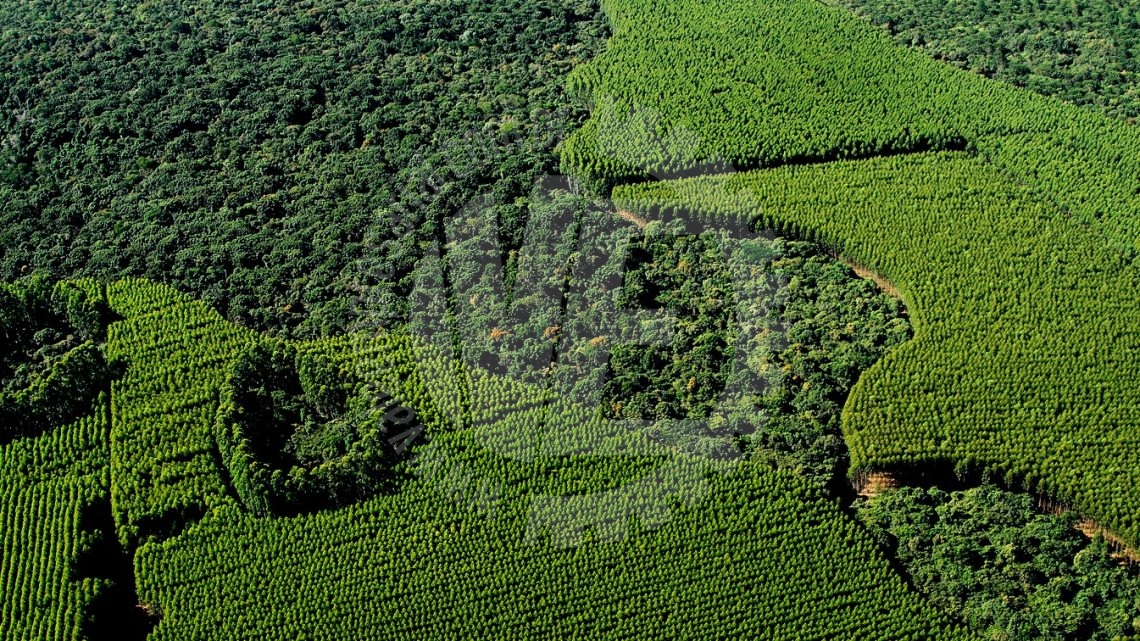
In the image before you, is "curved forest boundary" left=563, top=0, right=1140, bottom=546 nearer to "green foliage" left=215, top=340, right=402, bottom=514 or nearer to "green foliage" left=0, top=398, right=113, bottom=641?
"green foliage" left=215, top=340, right=402, bottom=514

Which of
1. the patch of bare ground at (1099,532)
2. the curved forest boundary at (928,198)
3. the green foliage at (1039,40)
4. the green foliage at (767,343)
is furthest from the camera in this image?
the green foliage at (1039,40)

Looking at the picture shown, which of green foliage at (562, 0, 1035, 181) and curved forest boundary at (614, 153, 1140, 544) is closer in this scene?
curved forest boundary at (614, 153, 1140, 544)

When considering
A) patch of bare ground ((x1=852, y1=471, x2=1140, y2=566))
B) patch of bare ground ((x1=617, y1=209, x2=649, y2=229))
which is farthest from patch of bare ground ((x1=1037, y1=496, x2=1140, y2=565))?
patch of bare ground ((x1=617, y1=209, x2=649, y2=229))

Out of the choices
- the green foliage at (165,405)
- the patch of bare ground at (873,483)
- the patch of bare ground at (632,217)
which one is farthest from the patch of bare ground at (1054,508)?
the green foliage at (165,405)

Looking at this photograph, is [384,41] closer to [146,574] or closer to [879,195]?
[879,195]

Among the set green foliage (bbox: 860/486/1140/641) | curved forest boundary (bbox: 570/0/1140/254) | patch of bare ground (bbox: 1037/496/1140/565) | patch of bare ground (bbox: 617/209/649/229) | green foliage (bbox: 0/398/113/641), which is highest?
curved forest boundary (bbox: 570/0/1140/254)

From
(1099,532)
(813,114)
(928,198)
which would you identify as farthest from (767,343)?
(813,114)

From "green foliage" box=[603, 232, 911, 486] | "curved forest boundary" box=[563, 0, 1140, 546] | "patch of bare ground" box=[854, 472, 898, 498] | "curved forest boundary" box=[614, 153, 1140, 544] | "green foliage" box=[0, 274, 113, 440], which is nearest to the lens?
"curved forest boundary" box=[614, 153, 1140, 544]

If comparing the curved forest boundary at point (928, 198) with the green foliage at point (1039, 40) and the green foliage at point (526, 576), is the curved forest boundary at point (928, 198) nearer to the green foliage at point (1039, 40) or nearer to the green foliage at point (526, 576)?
the green foliage at point (1039, 40)

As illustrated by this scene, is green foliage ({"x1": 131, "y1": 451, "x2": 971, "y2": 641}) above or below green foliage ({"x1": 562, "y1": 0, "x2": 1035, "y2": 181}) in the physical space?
below
